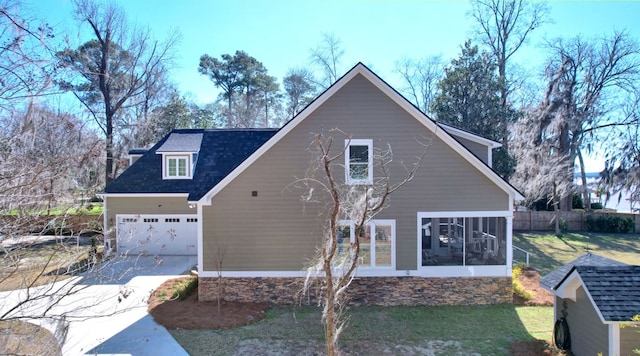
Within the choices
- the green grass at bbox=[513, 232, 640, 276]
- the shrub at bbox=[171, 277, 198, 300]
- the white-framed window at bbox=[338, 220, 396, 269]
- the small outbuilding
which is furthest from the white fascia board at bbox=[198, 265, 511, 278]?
the green grass at bbox=[513, 232, 640, 276]

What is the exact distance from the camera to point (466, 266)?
11828mm

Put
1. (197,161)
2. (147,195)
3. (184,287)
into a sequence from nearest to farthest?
(184,287), (197,161), (147,195)

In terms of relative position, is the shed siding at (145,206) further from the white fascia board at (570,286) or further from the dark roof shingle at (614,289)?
the dark roof shingle at (614,289)

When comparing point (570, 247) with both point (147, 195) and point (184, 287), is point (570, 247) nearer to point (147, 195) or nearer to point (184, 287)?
point (184, 287)

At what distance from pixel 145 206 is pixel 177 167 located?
247 cm

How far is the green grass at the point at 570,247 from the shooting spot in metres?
18.5

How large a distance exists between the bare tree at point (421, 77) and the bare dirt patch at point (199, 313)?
1109 inches

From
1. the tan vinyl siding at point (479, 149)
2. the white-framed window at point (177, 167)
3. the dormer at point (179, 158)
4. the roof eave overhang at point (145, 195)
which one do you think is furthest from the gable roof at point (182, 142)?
the tan vinyl siding at point (479, 149)

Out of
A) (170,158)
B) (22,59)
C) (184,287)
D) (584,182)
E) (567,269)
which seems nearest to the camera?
(22,59)

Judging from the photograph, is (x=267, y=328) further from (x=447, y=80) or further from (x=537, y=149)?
(x=537, y=149)

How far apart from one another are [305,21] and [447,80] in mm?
12557

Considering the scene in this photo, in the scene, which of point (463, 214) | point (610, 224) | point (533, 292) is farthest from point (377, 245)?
point (610, 224)

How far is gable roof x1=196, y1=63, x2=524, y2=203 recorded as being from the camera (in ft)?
37.6

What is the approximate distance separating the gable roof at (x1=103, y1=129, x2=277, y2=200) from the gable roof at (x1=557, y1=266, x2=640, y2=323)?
12230 mm
